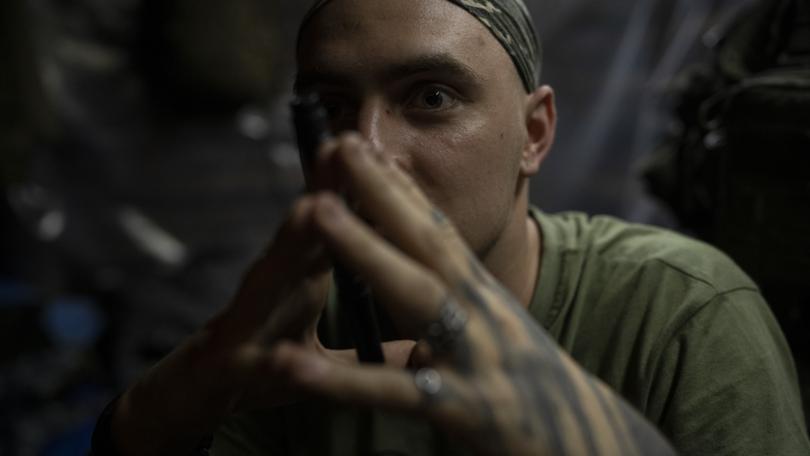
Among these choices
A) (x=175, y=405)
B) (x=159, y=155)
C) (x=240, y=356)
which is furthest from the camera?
(x=159, y=155)

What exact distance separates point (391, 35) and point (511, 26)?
0.31m

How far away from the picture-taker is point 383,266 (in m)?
0.78

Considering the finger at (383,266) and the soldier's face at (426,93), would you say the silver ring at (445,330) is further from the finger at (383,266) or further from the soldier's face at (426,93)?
the soldier's face at (426,93)

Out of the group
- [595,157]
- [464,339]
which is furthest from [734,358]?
[595,157]

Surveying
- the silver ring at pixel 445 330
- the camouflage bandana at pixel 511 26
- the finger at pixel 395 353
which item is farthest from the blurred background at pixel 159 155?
the silver ring at pixel 445 330

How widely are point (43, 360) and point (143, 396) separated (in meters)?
3.03

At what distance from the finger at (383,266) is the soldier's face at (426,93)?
60 cm

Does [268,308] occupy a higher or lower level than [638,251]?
higher

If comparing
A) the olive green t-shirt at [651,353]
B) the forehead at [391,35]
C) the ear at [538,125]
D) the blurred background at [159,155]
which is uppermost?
the forehead at [391,35]

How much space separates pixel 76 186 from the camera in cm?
427

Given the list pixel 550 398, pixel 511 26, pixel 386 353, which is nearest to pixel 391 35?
pixel 511 26

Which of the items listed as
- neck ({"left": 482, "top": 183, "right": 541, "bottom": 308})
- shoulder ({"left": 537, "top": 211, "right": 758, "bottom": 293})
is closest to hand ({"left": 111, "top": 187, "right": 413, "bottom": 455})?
neck ({"left": 482, "top": 183, "right": 541, "bottom": 308})

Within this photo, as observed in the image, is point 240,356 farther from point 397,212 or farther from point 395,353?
point 395,353

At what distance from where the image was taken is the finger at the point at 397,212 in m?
0.83
